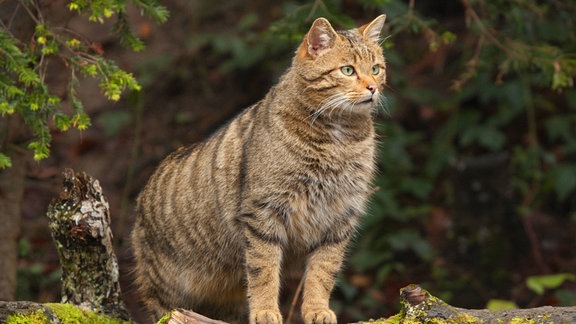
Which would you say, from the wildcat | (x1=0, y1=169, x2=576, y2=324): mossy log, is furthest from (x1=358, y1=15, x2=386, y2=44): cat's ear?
(x1=0, y1=169, x2=576, y2=324): mossy log

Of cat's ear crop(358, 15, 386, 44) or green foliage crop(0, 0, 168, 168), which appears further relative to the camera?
cat's ear crop(358, 15, 386, 44)

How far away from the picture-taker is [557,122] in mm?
7629

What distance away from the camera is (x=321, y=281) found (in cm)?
A: 435

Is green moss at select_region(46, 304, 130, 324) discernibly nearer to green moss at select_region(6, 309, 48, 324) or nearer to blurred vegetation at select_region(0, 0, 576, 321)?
green moss at select_region(6, 309, 48, 324)

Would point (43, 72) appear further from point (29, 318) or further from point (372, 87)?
point (372, 87)

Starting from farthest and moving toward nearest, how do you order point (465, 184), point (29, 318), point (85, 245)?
point (465, 184), point (85, 245), point (29, 318)

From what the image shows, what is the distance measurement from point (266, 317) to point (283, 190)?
671 mm

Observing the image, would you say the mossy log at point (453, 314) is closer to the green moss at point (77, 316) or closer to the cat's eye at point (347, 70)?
the cat's eye at point (347, 70)

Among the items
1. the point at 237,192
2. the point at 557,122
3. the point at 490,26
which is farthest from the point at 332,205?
the point at 557,122

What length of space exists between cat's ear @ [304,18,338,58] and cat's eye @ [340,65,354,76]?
0.16 m

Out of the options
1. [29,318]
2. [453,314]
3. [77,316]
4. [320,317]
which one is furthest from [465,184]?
[29,318]

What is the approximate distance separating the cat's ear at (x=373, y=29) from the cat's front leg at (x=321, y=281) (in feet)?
3.98

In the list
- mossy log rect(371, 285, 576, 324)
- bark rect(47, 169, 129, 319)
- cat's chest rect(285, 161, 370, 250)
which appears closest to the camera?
mossy log rect(371, 285, 576, 324)

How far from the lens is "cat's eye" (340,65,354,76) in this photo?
440 centimetres
